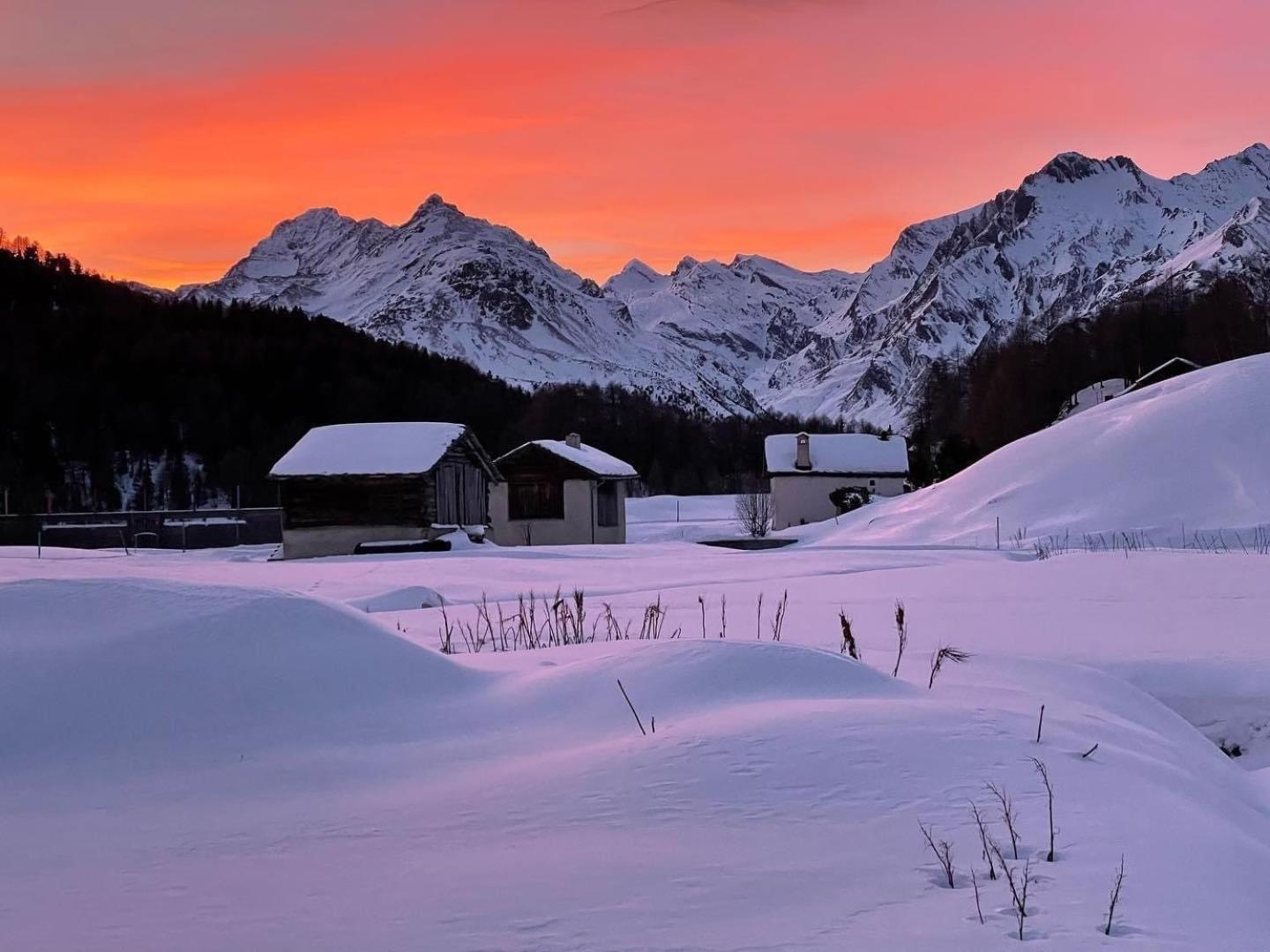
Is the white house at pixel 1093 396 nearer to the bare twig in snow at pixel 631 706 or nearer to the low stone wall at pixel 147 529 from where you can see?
the low stone wall at pixel 147 529

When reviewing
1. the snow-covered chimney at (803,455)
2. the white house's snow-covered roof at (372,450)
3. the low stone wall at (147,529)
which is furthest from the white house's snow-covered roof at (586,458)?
the snow-covered chimney at (803,455)

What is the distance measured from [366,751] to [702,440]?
11854 cm

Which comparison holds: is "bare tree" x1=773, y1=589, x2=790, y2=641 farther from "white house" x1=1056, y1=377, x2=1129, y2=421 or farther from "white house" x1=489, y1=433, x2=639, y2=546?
"white house" x1=1056, y1=377, x2=1129, y2=421

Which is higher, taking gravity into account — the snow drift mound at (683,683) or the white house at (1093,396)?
the white house at (1093,396)

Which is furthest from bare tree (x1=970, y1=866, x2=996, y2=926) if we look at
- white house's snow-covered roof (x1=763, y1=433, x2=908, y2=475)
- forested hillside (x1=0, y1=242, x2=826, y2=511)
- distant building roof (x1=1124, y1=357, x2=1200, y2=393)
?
forested hillside (x1=0, y1=242, x2=826, y2=511)

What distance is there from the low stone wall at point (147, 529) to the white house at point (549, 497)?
9004mm

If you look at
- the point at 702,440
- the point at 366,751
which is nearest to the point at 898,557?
the point at 366,751

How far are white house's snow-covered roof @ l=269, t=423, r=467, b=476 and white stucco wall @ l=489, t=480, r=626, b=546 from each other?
7025 millimetres

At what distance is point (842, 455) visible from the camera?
184ft

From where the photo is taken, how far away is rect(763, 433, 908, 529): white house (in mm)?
55188

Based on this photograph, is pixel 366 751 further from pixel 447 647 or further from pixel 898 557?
pixel 898 557

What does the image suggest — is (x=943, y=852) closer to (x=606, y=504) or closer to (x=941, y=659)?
(x=941, y=659)

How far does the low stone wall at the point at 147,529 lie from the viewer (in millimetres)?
43938

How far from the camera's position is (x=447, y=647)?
9586mm
